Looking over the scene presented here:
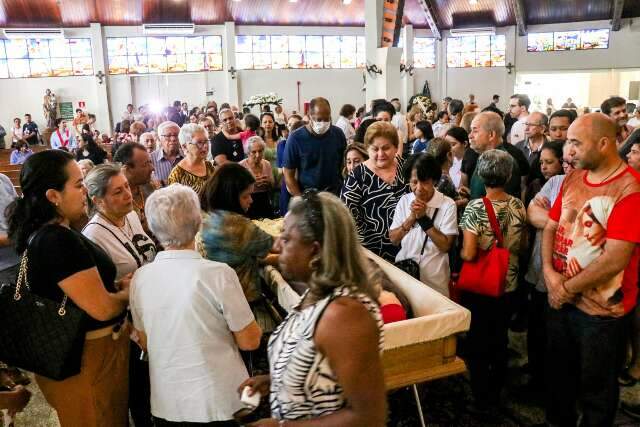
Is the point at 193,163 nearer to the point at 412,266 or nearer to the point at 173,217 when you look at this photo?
the point at 412,266

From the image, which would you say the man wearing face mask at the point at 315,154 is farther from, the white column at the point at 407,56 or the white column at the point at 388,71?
the white column at the point at 407,56

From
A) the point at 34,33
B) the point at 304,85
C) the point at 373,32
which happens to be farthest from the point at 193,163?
the point at 304,85

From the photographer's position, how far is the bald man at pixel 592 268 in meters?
2.30

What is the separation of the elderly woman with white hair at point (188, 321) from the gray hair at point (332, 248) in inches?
23.9

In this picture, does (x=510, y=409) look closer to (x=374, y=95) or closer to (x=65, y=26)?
(x=374, y=95)

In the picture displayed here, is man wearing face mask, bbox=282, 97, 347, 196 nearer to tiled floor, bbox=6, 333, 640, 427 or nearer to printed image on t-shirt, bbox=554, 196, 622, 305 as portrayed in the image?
tiled floor, bbox=6, 333, 640, 427

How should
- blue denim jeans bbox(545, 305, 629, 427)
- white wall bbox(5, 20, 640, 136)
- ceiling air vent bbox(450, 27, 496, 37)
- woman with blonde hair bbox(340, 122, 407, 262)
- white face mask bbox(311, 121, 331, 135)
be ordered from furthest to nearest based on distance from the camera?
ceiling air vent bbox(450, 27, 496, 37) → white wall bbox(5, 20, 640, 136) → white face mask bbox(311, 121, 331, 135) → woman with blonde hair bbox(340, 122, 407, 262) → blue denim jeans bbox(545, 305, 629, 427)

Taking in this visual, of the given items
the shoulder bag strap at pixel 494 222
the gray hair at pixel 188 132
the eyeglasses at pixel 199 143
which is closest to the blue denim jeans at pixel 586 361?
the shoulder bag strap at pixel 494 222

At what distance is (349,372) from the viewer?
126 cm

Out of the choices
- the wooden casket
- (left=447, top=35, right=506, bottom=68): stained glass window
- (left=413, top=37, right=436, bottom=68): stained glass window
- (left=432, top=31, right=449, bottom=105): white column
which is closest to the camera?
the wooden casket

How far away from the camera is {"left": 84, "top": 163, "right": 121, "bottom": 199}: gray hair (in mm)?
2562

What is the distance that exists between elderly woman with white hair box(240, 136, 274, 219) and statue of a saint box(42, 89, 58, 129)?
44.5ft

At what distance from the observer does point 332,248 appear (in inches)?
55.3

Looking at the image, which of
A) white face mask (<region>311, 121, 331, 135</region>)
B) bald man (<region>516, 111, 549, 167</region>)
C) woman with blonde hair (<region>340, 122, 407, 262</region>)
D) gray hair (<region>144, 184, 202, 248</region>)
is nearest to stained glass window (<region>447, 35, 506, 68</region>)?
bald man (<region>516, 111, 549, 167</region>)
